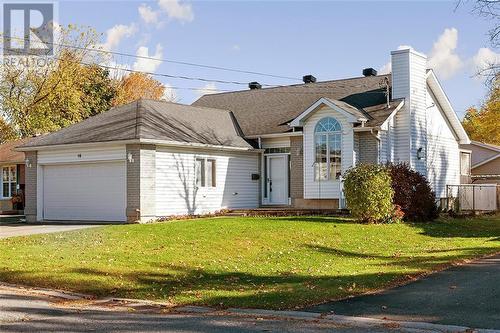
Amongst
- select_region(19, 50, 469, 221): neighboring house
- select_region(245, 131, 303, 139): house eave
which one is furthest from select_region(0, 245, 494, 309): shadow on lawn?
select_region(245, 131, 303, 139): house eave

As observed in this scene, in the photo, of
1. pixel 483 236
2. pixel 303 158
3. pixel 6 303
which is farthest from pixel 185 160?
pixel 6 303

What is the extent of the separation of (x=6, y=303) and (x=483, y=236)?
1611cm

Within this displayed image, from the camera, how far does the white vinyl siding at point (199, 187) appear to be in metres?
24.6

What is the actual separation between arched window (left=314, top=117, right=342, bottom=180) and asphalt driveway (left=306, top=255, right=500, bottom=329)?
13.2 meters

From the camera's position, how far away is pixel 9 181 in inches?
1451

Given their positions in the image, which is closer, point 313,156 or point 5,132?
point 313,156

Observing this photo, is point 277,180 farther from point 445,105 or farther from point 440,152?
point 445,105

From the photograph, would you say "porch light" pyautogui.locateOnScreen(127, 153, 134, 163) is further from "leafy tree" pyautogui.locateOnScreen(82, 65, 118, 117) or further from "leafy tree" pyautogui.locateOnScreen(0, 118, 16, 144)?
"leafy tree" pyautogui.locateOnScreen(0, 118, 16, 144)

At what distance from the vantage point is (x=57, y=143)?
25.6m

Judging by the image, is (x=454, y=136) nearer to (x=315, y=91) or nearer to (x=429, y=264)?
(x=315, y=91)

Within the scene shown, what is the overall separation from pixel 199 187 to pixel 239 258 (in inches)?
428

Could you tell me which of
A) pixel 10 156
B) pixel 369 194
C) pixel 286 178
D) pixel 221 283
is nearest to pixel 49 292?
pixel 221 283

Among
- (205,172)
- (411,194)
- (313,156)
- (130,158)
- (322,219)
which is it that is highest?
(313,156)

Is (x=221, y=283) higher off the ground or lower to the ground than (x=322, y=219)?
lower
